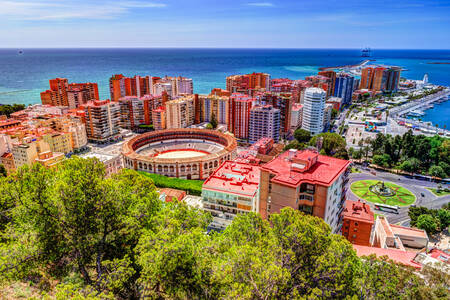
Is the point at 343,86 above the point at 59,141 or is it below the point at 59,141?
above

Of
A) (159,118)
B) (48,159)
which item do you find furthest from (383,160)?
(48,159)

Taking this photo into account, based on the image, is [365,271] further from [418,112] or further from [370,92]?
[370,92]

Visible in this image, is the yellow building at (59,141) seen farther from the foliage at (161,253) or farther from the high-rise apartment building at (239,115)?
the foliage at (161,253)

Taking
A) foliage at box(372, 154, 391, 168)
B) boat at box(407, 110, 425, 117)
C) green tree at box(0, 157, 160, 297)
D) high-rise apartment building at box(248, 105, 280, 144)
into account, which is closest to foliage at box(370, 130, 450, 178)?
foliage at box(372, 154, 391, 168)

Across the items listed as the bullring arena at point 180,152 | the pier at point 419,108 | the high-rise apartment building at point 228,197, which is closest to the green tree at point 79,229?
the high-rise apartment building at point 228,197

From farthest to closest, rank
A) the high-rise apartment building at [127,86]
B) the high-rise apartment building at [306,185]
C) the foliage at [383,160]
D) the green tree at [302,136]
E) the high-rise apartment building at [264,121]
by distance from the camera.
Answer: the high-rise apartment building at [127,86] → the green tree at [302,136] → the high-rise apartment building at [264,121] → the foliage at [383,160] → the high-rise apartment building at [306,185]

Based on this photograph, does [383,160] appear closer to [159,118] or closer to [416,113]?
[159,118]
